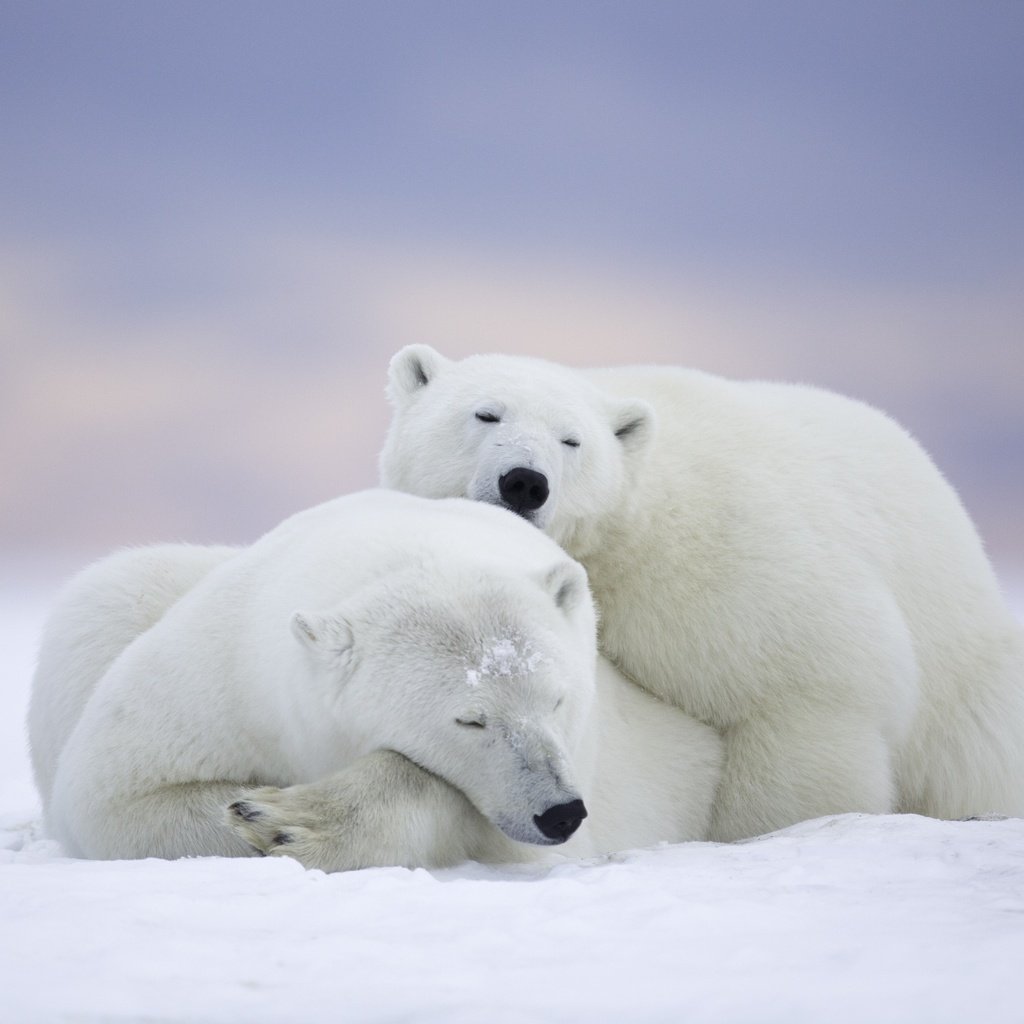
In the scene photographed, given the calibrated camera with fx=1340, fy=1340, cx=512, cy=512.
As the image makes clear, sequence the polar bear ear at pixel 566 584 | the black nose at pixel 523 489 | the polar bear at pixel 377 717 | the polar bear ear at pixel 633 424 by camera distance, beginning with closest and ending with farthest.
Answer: the polar bear at pixel 377 717 → the polar bear ear at pixel 566 584 → the black nose at pixel 523 489 → the polar bear ear at pixel 633 424

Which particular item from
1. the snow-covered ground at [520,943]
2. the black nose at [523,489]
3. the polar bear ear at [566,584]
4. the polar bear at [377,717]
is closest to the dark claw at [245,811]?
the polar bear at [377,717]

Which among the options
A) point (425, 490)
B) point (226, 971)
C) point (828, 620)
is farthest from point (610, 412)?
point (226, 971)

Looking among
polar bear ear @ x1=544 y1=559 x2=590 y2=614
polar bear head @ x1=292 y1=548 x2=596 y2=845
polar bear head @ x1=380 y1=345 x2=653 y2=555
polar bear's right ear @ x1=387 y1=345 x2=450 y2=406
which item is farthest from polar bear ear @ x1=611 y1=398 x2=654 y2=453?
polar bear head @ x1=292 y1=548 x2=596 y2=845

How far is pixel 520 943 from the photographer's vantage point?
9.59 feet

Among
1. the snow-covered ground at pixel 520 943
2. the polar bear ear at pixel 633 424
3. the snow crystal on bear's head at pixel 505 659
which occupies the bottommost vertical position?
the snow-covered ground at pixel 520 943

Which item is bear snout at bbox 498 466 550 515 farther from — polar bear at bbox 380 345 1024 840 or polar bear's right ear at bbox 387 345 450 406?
polar bear's right ear at bbox 387 345 450 406

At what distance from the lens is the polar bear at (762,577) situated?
582 cm

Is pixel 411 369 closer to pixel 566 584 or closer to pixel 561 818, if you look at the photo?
pixel 566 584

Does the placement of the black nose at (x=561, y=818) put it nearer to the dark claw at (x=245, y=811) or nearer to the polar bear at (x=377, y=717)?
the polar bear at (x=377, y=717)

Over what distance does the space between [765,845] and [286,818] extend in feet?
5.36

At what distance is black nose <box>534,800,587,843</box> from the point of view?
387 centimetres

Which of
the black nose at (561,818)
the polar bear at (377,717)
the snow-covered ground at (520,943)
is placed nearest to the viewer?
the snow-covered ground at (520,943)

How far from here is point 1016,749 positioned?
6.28 metres

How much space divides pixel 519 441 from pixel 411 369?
104cm
